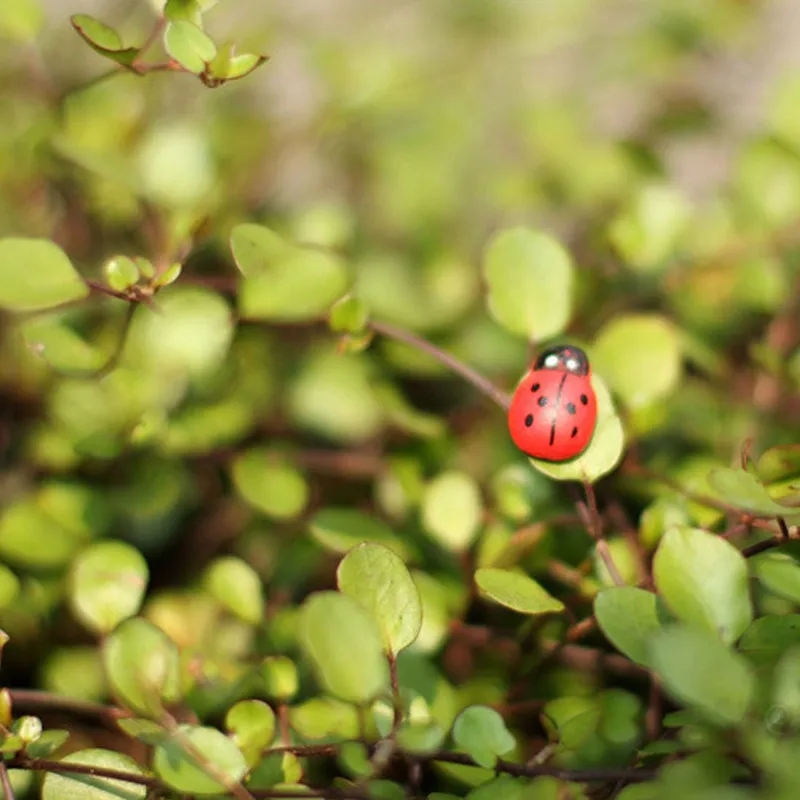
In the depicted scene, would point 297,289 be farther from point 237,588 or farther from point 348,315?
point 237,588

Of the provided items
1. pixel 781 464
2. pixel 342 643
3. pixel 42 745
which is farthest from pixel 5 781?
pixel 781 464

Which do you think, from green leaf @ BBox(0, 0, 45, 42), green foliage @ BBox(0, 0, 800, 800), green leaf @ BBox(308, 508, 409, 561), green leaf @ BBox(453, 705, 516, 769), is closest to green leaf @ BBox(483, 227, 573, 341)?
green foliage @ BBox(0, 0, 800, 800)

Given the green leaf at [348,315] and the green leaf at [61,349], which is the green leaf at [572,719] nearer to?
the green leaf at [348,315]

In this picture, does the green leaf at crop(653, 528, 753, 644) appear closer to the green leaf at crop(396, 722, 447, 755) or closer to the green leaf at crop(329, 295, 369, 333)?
the green leaf at crop(396, 722, 447, 755)

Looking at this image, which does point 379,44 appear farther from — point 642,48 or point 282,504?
point 282,504

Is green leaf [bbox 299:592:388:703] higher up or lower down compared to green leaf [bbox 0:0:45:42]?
lower down

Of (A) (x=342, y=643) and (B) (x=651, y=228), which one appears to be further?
(B) (x=651, y=228)

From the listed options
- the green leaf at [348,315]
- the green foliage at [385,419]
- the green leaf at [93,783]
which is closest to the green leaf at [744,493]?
the green foliage at [385,419]
